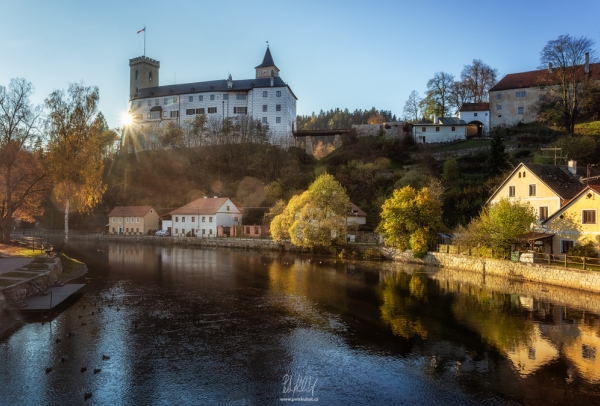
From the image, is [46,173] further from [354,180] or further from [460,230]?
[354,180]

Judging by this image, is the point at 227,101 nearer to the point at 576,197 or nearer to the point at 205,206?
the point at 205,206

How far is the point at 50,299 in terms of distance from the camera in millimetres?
20734

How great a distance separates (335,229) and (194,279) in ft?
57.3

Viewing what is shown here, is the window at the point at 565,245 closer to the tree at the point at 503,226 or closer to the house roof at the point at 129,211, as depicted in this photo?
the tree at the point at 503,226

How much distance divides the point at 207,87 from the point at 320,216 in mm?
49723

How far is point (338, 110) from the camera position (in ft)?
493

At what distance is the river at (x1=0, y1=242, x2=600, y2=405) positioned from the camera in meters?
12.1

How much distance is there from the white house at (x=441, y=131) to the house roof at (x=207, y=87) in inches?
974

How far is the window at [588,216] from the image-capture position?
2777 centimetres

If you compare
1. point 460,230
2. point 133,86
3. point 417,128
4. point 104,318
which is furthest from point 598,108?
point 133,86

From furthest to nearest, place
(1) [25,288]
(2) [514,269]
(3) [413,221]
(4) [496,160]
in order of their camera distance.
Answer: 1. (4) [496,160]
2. (3) [413,221]
3. (2) [514,269]
4. (1) [25,288]

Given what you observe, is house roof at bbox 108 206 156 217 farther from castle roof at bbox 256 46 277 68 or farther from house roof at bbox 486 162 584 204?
house roof at bbox 486 162 584 204

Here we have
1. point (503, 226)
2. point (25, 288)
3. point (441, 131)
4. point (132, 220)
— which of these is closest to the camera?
point (25, 288)

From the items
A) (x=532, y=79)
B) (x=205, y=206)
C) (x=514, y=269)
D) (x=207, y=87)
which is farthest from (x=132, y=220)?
(x=532, y=79)
